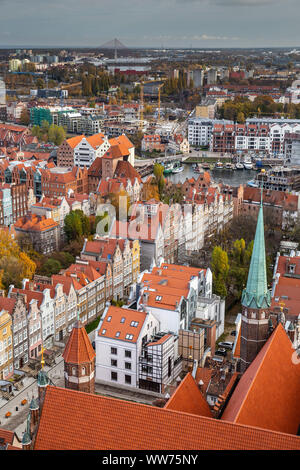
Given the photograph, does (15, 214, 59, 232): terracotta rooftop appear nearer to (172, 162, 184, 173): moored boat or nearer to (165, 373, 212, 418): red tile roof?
(165, 373, 212, 418): red tile roof

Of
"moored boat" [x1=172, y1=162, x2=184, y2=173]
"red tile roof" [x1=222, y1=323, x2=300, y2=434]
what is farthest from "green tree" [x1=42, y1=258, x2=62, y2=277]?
"moored boat" [x1=172, y1=162, x2=184, y2=173]

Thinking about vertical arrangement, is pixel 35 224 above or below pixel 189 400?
below

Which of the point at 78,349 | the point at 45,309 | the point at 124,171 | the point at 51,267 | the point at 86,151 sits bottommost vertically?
the point at 51,267

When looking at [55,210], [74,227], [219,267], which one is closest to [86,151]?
[55,210]

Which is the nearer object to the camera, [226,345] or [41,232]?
[226,345]

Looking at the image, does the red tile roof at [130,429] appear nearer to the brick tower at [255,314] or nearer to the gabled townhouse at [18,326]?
the brick tower at [255,314]

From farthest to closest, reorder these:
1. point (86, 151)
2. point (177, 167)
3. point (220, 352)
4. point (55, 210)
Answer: point (177, 167) < point (86, 151) < point (55, 210) < point (220, 352)

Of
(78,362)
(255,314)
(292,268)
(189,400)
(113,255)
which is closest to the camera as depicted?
(189,400)

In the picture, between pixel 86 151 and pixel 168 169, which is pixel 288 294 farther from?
pixel 168 169

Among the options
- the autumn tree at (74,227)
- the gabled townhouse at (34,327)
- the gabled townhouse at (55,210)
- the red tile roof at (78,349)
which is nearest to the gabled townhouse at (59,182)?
the gabled townhouse at (55,210)
